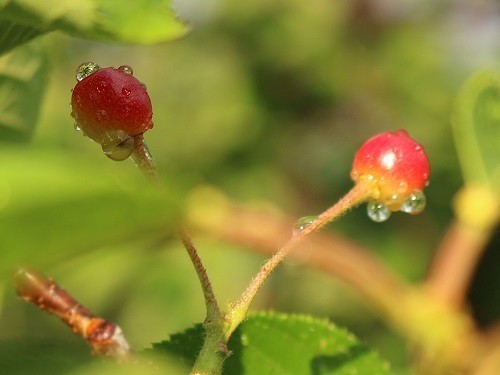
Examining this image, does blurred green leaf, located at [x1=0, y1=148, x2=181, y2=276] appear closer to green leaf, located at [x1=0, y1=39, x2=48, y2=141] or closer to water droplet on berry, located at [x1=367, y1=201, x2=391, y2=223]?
water droplet on berry, located at [x1=367, y1=201, x2=391, y2=223]

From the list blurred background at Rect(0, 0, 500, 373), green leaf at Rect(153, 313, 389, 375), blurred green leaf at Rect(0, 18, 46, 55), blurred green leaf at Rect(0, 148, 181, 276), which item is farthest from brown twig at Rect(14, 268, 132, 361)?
blurred background at Rect(0, 0, 500, 373)

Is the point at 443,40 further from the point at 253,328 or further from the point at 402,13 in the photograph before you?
the point at 253,328

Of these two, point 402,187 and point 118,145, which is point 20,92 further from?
point 402,187

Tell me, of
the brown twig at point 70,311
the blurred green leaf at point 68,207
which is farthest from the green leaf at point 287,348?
the blurred green leaf at point 68,207

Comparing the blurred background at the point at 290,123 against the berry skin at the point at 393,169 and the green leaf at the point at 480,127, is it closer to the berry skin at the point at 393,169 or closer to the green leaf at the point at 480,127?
the green leaf at the point at 480,127

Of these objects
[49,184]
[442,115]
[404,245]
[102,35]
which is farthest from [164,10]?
[442,115]

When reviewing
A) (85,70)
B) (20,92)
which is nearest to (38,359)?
(85,70)
